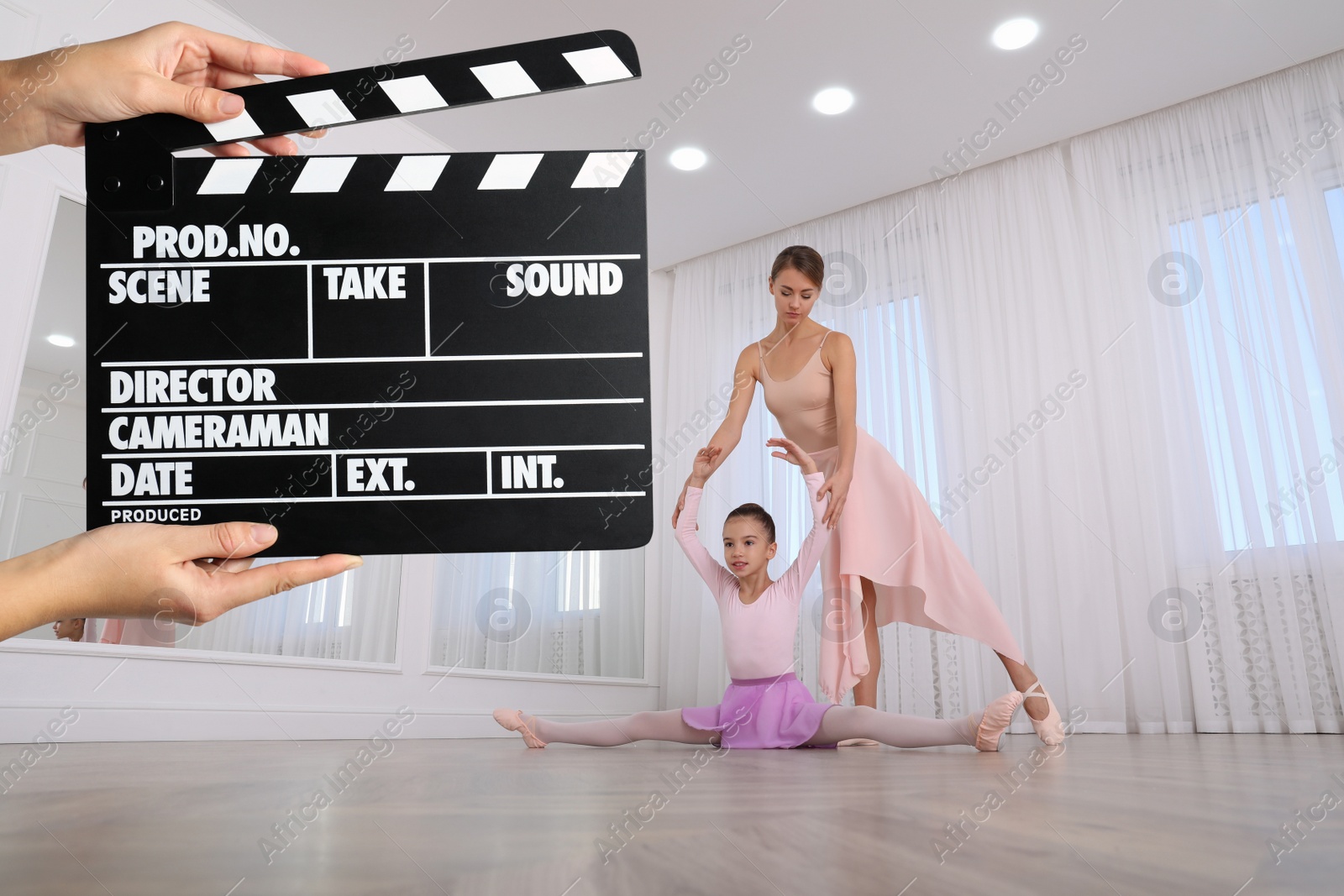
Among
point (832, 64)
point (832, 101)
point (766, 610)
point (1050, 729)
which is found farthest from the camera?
point (832, 101)

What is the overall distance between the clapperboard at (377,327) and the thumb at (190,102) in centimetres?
2

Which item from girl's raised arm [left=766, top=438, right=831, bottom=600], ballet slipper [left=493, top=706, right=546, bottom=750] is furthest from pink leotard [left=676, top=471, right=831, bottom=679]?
ballet slipper [left=493, top=706, right=546, bottom=750]

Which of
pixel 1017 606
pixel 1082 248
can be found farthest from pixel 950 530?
pixel 1082 248

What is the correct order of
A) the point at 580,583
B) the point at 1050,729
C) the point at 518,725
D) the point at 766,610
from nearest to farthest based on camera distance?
the point at 1050,729 → the point at 518,725 → the point at 766,610 → the point at 580,583

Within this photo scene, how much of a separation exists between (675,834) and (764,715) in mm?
1715

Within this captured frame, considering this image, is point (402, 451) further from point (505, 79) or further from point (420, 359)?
point (505, 79)

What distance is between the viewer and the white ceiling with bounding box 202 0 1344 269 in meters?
3.01

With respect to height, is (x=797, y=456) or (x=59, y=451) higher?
(x=59, y=451)

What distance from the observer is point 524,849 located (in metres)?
0.47

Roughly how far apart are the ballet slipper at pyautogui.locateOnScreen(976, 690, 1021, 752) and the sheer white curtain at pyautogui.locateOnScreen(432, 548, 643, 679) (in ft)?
6.16

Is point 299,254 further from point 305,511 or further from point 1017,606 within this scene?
point 1017,606

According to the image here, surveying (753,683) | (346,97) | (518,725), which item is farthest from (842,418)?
(346,97)

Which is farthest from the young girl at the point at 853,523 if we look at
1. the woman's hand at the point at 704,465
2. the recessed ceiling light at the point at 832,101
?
the recessed ceiling light at the point at 832,101

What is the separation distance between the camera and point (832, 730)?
79.4 inches
